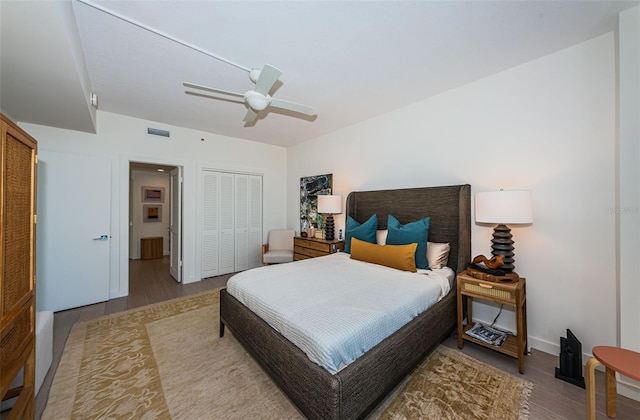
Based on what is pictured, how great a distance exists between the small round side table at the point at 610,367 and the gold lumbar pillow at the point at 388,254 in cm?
127

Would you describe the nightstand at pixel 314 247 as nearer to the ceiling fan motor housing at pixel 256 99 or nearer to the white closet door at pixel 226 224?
the white closet door at pixel 226 224

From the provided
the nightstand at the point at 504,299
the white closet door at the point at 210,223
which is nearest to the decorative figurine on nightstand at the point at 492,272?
the nightstand at the point at 504,299

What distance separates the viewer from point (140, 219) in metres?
6.36

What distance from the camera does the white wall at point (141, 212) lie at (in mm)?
6223

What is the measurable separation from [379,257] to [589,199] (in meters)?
1.84

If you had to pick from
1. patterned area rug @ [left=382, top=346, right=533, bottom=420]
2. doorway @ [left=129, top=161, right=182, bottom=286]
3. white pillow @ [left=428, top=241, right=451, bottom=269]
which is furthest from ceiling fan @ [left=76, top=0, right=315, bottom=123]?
doorway @ [left=129, top=161, right=182, bottom=286]

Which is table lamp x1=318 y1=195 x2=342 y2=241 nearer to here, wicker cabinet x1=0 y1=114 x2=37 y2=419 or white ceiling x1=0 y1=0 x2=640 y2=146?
white ceiling x1=0 y1=0 x2=640 y2=146

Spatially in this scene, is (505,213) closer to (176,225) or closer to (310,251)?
(310,251)

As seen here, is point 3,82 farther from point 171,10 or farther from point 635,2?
point 635,2

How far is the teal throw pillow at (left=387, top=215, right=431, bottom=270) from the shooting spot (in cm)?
255

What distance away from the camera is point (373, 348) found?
1484mm

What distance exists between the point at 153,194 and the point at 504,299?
7794 millimetres

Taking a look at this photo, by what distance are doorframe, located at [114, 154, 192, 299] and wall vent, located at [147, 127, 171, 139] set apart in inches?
15.0

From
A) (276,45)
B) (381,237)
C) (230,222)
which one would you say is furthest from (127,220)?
(381,237)
